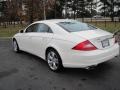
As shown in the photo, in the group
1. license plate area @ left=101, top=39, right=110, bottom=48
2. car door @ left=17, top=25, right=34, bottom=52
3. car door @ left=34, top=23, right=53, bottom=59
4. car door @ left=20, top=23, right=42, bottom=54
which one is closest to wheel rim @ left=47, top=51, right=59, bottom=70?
car door @ left=34, top=23, right=53, bottom=59

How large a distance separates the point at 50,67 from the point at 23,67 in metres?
0.97

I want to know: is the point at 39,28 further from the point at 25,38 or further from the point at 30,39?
the point at 25,38

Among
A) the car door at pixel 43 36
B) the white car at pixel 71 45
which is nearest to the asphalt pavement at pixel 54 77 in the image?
the white car at pixel 71 45

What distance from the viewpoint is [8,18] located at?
33.2 meters

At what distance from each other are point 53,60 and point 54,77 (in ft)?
1.88

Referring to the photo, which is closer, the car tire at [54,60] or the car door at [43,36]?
the car tire at [54,60]

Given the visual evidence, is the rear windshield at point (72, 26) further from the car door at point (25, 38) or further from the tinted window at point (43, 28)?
the car door at point (25, 38)

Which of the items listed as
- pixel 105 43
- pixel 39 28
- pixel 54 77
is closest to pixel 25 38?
pixel 39 28

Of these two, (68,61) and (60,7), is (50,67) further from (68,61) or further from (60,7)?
(60,7)

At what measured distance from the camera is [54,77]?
501 centimetres

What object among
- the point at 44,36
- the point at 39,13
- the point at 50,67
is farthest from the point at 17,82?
the point at 39,13

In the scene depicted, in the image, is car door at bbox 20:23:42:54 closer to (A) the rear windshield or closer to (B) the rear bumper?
(A) the rear windshield

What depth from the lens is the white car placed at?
15.1 ft

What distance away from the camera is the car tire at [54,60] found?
517 centimetres
